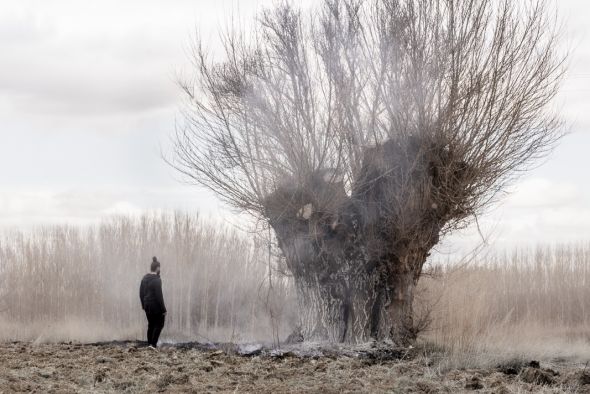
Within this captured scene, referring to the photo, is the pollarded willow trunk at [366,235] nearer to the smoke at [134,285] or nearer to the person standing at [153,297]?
the person standing at [153,297]

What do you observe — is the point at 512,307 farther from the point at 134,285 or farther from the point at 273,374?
the point at 273,374

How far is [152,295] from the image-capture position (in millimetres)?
14430

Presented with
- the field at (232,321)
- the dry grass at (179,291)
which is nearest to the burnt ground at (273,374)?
the field at (232,321)

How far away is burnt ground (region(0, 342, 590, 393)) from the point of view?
30.2 ft

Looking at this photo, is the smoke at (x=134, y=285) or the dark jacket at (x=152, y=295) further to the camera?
the smoke at (x=134, y=285)

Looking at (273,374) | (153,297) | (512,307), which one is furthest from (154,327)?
(512,307)

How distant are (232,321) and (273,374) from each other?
34.6 feet

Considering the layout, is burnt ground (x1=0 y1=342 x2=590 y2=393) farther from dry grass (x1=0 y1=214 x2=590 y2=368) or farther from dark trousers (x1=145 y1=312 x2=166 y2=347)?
dry grass (x1=0 y1=214 x2=590 y2=368)

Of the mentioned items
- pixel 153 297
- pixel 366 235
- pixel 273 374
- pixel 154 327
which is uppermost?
pixel 366 235

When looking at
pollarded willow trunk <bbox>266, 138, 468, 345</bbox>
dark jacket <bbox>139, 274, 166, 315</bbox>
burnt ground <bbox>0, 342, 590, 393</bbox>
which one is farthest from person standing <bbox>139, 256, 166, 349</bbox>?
pollarded willow trunk <bbox>266, 138, 468, 345</bbox>

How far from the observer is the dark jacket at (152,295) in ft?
47.2

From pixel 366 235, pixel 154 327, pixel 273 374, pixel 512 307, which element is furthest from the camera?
pixel 512 307

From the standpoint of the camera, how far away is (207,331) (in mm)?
20312

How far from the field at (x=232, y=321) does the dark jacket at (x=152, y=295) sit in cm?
81
